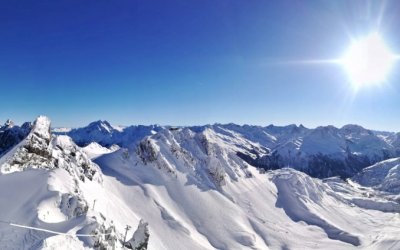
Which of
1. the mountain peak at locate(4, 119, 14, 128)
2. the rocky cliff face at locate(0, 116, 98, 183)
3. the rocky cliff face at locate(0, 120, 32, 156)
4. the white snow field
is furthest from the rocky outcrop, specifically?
the mountain peak at locate(4, 119, 14, 128)

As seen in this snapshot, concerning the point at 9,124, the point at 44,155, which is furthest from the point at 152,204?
the point at 9,124

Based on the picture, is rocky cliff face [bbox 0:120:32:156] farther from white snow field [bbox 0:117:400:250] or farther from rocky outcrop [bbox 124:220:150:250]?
rocky outcrop [bbox 124:220:150:250]

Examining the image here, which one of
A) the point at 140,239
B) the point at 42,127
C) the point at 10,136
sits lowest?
the point at 140,239

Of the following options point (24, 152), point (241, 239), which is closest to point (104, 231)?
point (24, 152)

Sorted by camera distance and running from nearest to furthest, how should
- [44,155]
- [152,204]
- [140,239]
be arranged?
[140,239]
[44,155]
[152,204]

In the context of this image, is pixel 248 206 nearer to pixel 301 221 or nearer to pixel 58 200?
pixel 301 221

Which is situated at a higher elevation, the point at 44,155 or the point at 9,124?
the point at 9,124

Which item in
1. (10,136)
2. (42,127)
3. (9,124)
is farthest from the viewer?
(9,124)

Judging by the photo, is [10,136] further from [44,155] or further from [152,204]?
[44,155]

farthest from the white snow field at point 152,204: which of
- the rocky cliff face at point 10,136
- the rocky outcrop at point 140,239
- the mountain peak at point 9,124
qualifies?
the mountain peak at point 9,124
